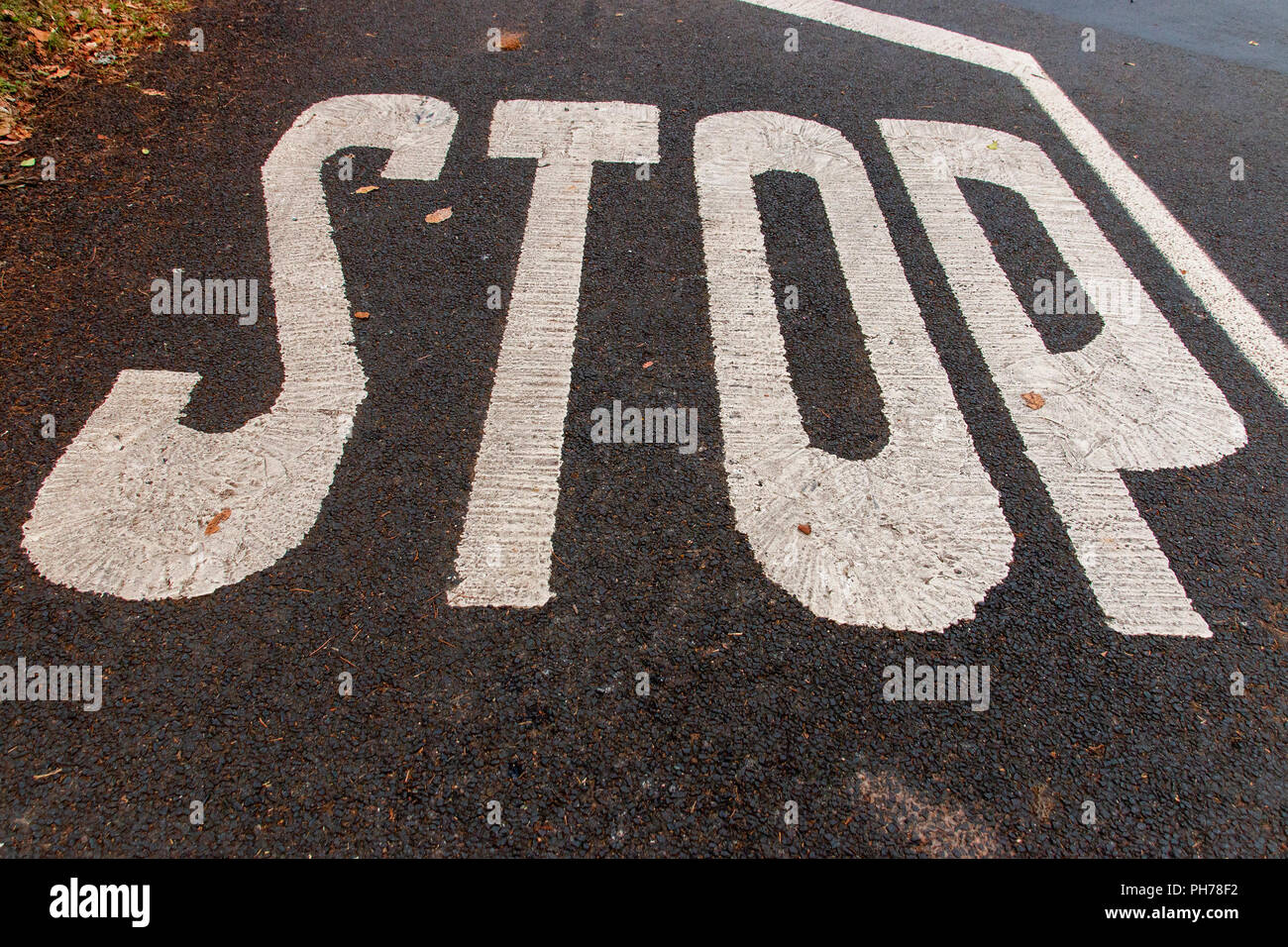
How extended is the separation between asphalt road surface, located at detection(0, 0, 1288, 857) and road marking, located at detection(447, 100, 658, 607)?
2 cm

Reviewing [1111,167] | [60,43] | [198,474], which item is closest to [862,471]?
[198,474]

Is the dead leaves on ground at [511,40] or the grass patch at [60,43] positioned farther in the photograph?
the dead leaves on ground at [511,40]

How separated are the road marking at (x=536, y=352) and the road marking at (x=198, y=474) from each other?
638 millimetres

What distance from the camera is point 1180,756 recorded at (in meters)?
2.62

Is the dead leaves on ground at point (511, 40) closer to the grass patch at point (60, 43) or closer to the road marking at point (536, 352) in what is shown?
the road marking at point (536, 352)

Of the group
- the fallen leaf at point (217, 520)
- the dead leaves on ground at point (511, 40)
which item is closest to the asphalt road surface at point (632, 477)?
the fallen leaf at point (217, 520)

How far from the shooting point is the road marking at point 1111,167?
13.8 feet

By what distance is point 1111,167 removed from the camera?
549cm

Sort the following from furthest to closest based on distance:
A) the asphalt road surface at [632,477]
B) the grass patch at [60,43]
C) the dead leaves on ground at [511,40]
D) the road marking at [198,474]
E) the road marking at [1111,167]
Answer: the dead leaves on ground at [511,40] < the grass patch at [60,43] < the road marking at [1111,167] < the road marking at [198,474] < the asphalt road surface at [632,477]

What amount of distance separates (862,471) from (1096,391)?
131cm

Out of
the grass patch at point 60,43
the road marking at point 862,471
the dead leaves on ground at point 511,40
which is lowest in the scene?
the road marking at point 862,471

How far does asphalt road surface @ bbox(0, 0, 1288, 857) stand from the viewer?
2496mm

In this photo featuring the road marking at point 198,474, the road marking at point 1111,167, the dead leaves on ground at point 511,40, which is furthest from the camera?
the dead leaves on ground at point 511,40

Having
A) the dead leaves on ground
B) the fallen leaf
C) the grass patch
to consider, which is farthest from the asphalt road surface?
the dead leaves on ground
